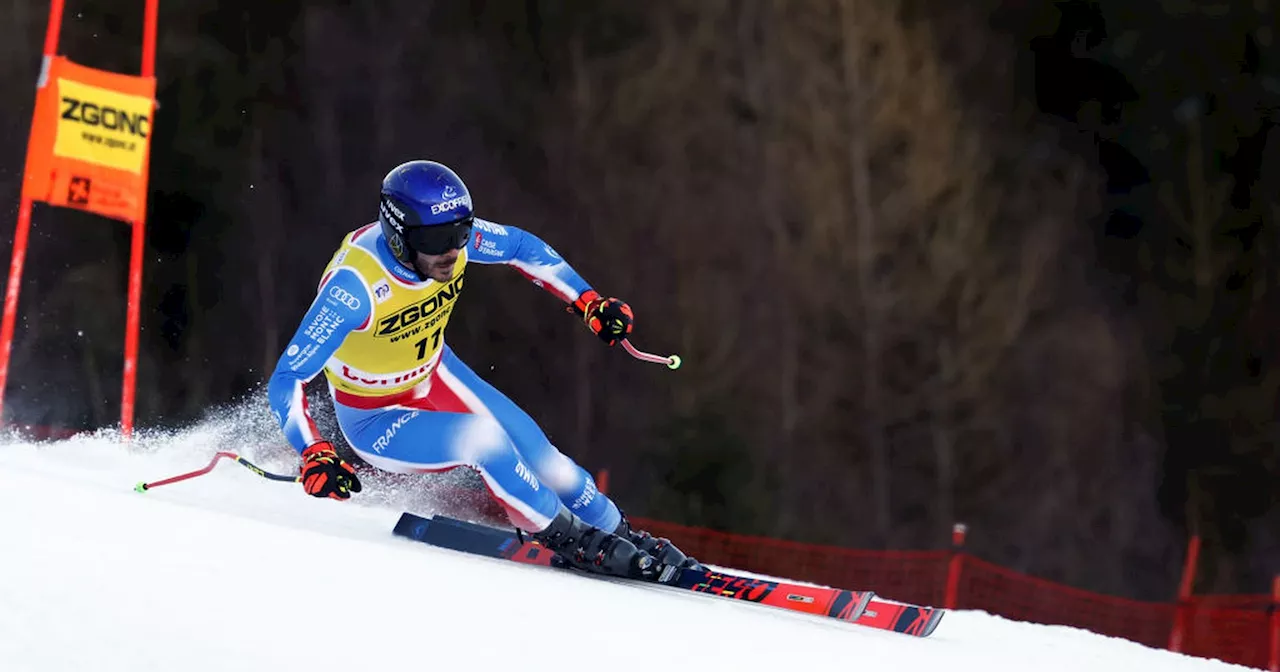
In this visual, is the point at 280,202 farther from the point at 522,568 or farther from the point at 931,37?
the point at 522,568

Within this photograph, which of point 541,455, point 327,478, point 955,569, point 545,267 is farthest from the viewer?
point 955,569

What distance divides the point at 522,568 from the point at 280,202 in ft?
23.5

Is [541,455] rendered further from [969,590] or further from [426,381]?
[969,590]

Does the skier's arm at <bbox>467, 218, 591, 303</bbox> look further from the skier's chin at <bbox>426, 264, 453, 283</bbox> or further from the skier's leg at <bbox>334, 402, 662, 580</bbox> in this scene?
the skier's leg at <bbox>334, 402, 662, 580</bbox>

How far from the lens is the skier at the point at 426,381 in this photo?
3.20 metres

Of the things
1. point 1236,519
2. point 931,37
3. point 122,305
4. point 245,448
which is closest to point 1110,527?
point 1236,519

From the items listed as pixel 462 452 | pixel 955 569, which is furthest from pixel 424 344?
pixel 955 569

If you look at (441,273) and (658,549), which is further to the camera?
→ (658,549)

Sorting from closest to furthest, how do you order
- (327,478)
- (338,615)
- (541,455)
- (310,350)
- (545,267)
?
(338,615) < (327,478) < (310,350) < (541,455) < (545,267)

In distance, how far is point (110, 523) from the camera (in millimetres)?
2631

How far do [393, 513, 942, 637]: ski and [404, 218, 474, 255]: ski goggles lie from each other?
968 millimetres

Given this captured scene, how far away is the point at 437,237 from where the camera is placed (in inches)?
128

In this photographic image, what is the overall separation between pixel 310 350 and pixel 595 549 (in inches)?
38.8

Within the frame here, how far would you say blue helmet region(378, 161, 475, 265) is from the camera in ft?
10.6
